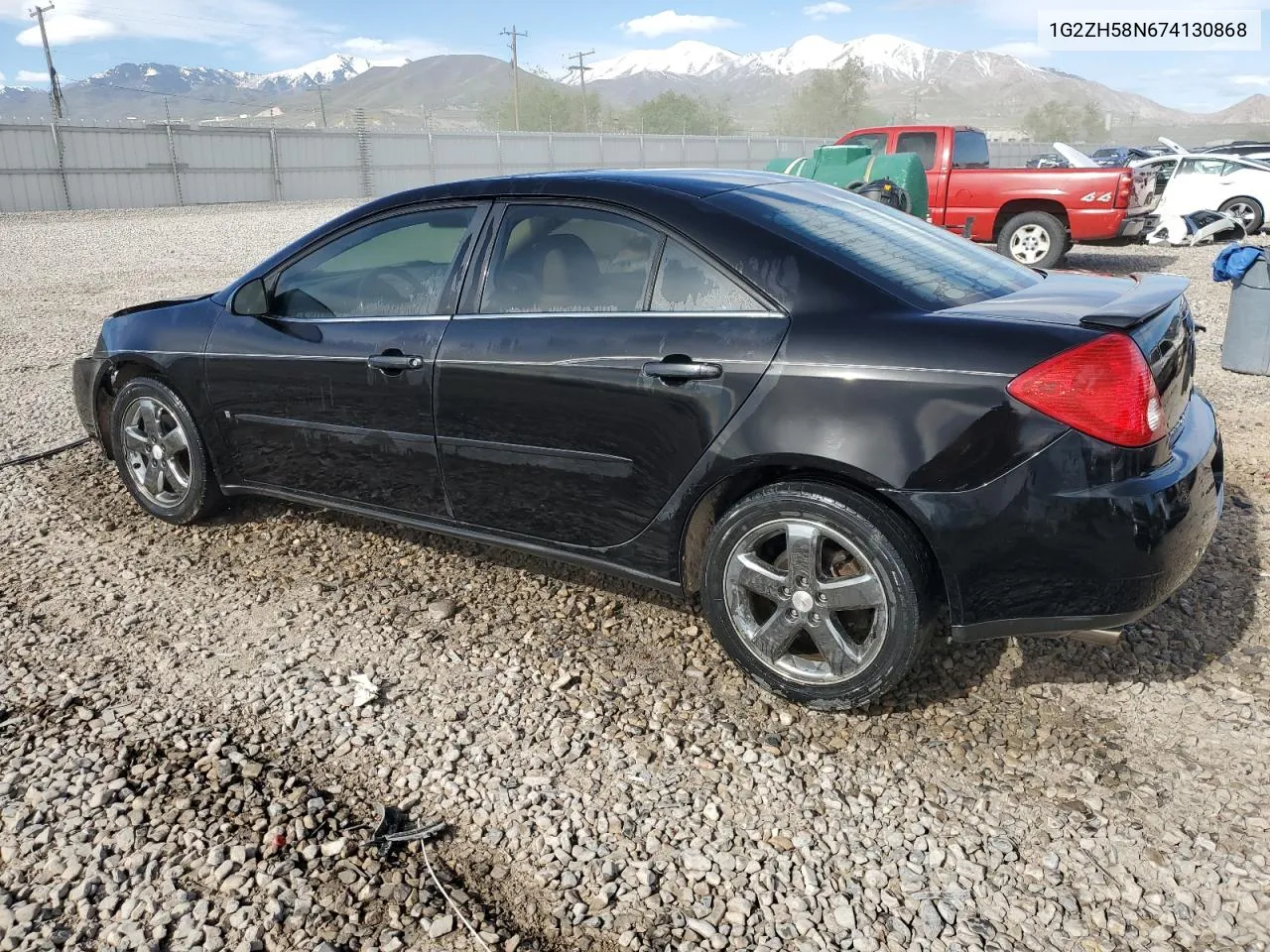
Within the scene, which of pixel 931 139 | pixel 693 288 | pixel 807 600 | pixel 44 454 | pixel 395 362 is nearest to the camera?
pixel 807 600

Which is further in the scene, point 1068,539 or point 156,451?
point 156,451

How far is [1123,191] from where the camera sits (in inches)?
494

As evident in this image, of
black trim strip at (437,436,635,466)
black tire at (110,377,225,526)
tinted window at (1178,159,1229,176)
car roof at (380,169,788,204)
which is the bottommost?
black tire at (110,377,225,526)

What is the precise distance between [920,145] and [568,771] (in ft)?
43.1

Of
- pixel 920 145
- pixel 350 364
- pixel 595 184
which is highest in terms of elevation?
pixel 920 145

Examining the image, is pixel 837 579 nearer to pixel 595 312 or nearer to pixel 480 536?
pixel 595 312

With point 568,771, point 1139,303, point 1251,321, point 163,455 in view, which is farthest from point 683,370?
Result: point 1251,321

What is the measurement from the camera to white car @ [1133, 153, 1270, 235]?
1648 cm

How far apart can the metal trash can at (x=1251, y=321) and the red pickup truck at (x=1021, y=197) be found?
5.37m

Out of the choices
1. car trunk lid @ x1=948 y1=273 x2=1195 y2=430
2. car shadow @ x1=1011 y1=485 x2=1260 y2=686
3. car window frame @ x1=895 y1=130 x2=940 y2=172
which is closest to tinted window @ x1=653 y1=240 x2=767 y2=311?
car trunk lid @ x1=948 y1=273 x2=1195 y2=430

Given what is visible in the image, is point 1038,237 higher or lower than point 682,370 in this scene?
lower

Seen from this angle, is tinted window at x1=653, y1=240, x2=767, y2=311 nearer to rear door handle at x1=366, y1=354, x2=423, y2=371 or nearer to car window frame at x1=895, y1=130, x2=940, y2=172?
rear door handle at x1=366, y1=354, x2=423, y2=371

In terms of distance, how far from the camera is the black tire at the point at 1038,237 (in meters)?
12.9

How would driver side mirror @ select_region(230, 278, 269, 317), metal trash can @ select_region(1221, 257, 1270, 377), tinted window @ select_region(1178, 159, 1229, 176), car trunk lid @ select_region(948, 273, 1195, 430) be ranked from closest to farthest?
1. car trunk lid @ select_region(948, 273, 1195, 430)
2. driver side mirror @ select_region(230, 278, 269, 317)
3. metal trash can @ select_region(1221, 257, 1270, 377)
4. tinted window @ select_region(1178, 159, 1229, 176)
